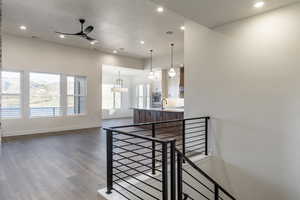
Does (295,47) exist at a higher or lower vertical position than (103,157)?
higher

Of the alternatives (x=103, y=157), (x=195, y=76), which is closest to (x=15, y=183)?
(x=103, y=157)

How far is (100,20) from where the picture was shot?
488cm

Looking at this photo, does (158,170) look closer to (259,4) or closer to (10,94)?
(259,4)

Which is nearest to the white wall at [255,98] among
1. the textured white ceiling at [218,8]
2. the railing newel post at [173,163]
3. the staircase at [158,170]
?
the textured white ceiling at [218,8]

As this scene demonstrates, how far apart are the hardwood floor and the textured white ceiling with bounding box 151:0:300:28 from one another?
Answer: 310cm

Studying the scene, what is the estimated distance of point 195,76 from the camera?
4160 millimetres

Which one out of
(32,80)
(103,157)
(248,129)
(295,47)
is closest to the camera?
(295,47)

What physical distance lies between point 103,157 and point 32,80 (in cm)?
471

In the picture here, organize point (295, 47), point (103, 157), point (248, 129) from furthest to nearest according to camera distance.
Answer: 1. point (103, 157)
2. point (248, 129)
3. point (295, 47)

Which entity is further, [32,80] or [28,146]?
[32,80]

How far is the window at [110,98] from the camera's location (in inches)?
464

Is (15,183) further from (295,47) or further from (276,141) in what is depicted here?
(295,47)

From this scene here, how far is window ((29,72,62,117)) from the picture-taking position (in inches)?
265

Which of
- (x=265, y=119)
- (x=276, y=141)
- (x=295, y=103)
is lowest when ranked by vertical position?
(x=276, y=141)
